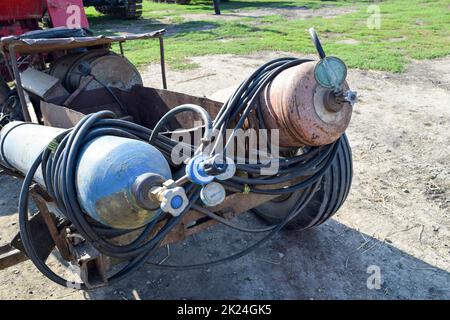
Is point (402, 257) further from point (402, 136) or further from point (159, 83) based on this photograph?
point (159, 83)

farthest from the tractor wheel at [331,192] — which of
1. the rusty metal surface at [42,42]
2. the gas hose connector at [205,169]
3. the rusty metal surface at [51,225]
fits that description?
the rusty metal surface at [42,42]

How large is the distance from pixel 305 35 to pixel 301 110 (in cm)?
1002

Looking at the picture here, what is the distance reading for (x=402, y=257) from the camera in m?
2.94

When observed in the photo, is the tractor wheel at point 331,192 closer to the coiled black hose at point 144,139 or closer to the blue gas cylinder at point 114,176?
the coiled black hose at point 144,139

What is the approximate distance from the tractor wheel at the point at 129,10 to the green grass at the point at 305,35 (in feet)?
1.36

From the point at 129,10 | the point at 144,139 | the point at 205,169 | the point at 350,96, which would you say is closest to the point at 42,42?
the point at 144,139

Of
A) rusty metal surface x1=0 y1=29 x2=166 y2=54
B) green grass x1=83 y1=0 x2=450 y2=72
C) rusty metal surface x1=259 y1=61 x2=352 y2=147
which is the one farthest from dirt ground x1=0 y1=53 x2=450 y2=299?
green grass x1=83 y1=0 x2=450 y2=72

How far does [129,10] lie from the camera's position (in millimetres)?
15383

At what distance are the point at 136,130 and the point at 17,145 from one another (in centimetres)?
92

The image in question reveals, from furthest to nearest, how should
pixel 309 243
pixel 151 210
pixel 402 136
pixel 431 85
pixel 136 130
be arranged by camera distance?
pixel 431 85
pixel 402 136
pixel 309 243
pixel 136 130
pixel 151 210

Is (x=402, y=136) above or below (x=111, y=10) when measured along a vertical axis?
below

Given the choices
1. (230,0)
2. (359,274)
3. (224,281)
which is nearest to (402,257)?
(359,274)

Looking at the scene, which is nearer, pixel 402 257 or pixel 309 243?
pixel 402 257

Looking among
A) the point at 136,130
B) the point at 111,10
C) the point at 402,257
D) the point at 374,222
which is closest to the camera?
→ the point at 136,130
